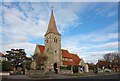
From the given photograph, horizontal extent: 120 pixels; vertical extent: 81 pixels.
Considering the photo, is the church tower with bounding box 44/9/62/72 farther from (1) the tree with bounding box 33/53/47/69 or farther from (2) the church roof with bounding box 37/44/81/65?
(2) the church roof with bounding box 37/44/81/65

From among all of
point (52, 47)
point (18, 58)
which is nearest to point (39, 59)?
A: point (52, 47)

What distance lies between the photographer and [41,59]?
166 ft

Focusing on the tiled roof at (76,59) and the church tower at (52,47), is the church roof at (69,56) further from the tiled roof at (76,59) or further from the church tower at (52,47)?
the church tower at (52,47)

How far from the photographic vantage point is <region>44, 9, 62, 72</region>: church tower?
5496 centimetres

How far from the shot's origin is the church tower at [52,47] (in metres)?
55.0

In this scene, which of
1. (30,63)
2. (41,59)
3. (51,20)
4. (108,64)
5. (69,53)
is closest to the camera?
(41,59)

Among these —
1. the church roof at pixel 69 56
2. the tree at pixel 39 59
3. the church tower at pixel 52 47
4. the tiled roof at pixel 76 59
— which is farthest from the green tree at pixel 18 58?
the tiled roof at pixel 76 59

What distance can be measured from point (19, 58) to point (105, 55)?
1496 inches

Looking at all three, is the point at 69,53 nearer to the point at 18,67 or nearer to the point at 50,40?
the point at 50,40

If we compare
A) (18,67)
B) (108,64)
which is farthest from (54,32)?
(108,64)

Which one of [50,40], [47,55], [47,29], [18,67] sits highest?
[47,29]

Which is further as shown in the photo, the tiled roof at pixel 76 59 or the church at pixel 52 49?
the tiled roof at pixel 76 59

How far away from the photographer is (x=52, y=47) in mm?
56125

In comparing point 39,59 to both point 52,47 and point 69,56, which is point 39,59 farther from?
point 69,56
